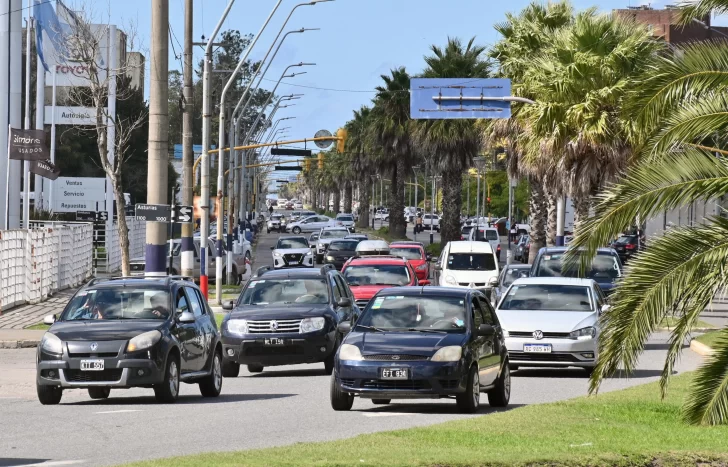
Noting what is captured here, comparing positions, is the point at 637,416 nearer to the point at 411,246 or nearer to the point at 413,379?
the point at 413,379

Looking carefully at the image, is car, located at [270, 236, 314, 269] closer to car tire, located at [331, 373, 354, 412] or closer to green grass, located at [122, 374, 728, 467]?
car tire, located at [331, 373, 354, 412]

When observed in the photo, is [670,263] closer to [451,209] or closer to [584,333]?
[584,333]

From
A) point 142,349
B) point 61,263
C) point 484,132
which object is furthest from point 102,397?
point 484,132

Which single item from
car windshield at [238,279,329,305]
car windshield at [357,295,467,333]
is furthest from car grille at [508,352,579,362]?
car windshield at [357,295,467,333]

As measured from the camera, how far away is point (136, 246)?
6756cm

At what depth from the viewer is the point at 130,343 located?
16719 mm

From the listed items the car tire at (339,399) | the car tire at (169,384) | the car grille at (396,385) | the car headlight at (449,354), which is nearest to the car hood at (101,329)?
the car tire at (169,384)

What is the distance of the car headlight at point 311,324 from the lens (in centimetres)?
2153

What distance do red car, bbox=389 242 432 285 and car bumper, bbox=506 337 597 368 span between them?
21.5 m

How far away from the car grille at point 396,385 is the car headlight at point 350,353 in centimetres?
33

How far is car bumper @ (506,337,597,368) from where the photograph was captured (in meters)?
21.5

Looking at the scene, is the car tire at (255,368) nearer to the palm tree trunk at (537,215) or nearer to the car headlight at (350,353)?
the car headlight at (350,353)

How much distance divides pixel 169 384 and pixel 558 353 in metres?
7.14

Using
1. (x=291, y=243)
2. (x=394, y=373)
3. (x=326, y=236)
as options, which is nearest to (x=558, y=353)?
(x=394, y=373)
